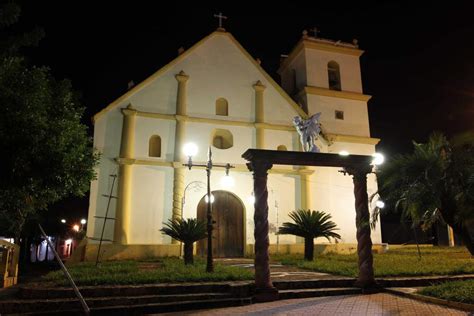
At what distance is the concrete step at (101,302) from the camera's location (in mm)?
7895

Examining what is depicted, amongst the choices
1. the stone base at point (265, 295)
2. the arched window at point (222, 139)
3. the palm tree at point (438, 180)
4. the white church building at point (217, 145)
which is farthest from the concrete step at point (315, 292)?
the arched window at point (222, 139)

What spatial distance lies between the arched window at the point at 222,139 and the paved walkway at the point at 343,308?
37.3 ft

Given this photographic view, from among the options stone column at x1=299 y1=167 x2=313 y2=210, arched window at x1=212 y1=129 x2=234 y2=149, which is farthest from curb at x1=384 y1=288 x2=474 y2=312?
arched window at x1=212 y1=129 x2=234 y2=149

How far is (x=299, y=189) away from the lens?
19.7m

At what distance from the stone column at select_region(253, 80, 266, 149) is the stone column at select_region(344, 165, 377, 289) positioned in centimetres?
895

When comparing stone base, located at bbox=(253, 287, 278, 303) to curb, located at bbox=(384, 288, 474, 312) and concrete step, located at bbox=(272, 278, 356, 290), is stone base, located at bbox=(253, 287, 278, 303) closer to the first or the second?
concrete step, located at bbox=(272, 278, 356, 290)

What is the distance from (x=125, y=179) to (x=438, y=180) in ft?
42.3

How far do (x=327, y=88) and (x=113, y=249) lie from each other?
13.5m

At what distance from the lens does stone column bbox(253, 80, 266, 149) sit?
64.3 ft

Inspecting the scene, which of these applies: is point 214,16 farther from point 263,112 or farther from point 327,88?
point 327,88

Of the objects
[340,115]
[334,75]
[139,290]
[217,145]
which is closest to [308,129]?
[139,290]

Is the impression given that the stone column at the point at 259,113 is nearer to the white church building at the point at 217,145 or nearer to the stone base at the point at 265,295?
the white church building at the point at 217,145

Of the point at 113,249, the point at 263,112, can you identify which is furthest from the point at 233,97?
the point at 113,249

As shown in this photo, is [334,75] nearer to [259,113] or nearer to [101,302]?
[259,113]
